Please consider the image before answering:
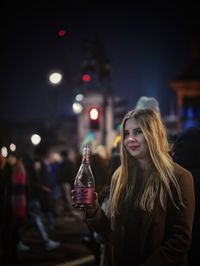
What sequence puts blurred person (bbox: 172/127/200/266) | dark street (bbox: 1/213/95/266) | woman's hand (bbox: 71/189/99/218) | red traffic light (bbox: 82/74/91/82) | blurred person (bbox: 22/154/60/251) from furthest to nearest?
red traffic light (bbox: 82/74/91/82) → blurred person (bbox: 22/154/60/251) → dark street (bbox: 1/213/95/266) → blurred person (bbox: 172/127/200/266) → woman's hand (bbox: 71/189/99/218)

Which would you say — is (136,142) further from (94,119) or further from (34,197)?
(94,119)

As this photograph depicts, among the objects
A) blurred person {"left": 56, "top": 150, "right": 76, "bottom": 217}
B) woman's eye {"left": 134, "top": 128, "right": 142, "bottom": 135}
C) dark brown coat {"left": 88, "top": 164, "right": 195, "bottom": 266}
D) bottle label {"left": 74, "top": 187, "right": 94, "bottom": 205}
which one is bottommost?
blurred person {"left": 56, "top": 150, "right": 76, "bottom": 217}

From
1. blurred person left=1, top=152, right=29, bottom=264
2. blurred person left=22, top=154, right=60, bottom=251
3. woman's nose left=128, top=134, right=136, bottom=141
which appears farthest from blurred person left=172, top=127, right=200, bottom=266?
blurred person left=22, top=154, right=60, bottom=251

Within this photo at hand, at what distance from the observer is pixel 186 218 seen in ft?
10.8

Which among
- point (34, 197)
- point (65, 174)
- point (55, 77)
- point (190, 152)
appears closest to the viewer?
point (190, 152)

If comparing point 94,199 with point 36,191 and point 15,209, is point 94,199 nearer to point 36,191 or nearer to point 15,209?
point 15,209

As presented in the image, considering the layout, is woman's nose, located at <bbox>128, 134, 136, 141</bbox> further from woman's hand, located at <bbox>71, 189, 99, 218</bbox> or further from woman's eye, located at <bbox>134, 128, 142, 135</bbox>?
woman's hand, located at <bbox>71, 189, 99, 218</bbox>

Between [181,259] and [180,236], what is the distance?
0.64ft

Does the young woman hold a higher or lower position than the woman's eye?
lower

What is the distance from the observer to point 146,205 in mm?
3375

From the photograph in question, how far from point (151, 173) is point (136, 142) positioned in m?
0.26

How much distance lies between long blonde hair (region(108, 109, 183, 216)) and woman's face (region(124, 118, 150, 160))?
6 cm

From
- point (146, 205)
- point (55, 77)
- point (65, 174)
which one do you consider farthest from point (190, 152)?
point (65, 174)

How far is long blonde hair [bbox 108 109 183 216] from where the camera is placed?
→ 3.37m
